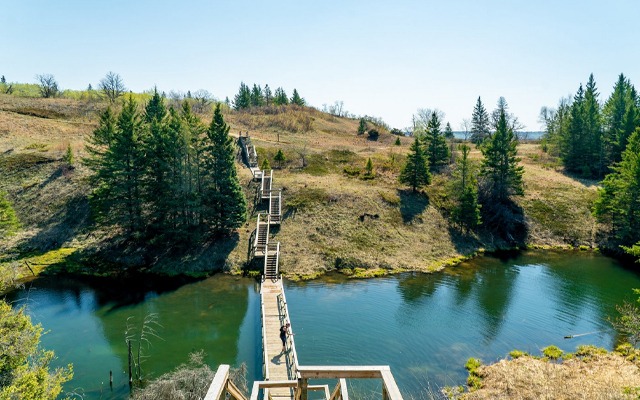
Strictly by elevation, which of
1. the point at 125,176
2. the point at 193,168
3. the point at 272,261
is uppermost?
the point at 193,168

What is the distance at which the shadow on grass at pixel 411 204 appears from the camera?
47656 mm

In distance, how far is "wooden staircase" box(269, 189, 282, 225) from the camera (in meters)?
43.6

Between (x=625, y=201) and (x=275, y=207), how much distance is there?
39.9 meters

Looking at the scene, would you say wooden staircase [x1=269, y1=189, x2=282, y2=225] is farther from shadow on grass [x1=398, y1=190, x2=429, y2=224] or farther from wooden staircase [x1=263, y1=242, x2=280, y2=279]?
shadow on grass [x1=398, y1=190, x2=429, y2=224]

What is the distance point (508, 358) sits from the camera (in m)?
24.0

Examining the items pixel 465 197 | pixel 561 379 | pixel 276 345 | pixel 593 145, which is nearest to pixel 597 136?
pixel 593 145

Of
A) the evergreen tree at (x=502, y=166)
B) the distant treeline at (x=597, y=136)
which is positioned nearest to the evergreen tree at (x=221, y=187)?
the evergreen tree at (x=502, y=166)

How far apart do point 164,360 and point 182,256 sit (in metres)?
16.8

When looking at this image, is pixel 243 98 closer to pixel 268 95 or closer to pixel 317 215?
pixel 268 95

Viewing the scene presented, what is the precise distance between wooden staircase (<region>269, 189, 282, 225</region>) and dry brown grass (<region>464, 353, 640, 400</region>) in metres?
26.6

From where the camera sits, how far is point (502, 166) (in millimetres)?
52156

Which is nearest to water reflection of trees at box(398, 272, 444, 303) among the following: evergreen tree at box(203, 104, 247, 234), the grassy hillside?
the grassy hillside

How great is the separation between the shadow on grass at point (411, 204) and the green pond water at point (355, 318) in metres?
9.72

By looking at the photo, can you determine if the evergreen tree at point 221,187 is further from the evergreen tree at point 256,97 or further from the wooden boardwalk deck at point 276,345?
the evergreen tree at point 256,97
